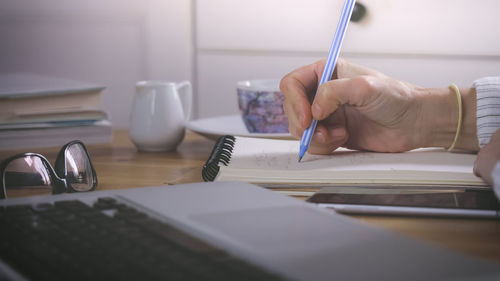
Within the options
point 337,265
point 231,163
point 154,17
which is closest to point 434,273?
point 337,265

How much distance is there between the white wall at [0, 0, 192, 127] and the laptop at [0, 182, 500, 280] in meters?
0.92

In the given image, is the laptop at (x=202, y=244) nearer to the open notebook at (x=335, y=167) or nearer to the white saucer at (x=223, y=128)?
the open notebook at (x=335, y=167)

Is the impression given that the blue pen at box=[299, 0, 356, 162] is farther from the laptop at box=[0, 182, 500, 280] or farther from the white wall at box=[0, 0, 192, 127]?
the white wall at box=[0, 0, 192, 127]

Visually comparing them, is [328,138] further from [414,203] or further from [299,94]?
[414,203]

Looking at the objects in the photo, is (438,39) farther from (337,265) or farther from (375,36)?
(337,265)

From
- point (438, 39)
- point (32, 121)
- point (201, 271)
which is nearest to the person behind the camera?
point (201, 271)

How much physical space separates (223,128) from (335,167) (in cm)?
36

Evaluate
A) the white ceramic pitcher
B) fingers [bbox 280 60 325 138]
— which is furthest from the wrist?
the white ceramic pitcher

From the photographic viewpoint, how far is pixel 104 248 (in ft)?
1.22

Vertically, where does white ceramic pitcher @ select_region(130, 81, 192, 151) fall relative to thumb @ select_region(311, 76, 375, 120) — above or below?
below

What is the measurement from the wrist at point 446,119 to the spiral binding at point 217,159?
0.89ft

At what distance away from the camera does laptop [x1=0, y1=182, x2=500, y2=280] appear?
0.33 m

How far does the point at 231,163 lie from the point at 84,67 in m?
0.84

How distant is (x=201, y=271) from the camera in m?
0.32
